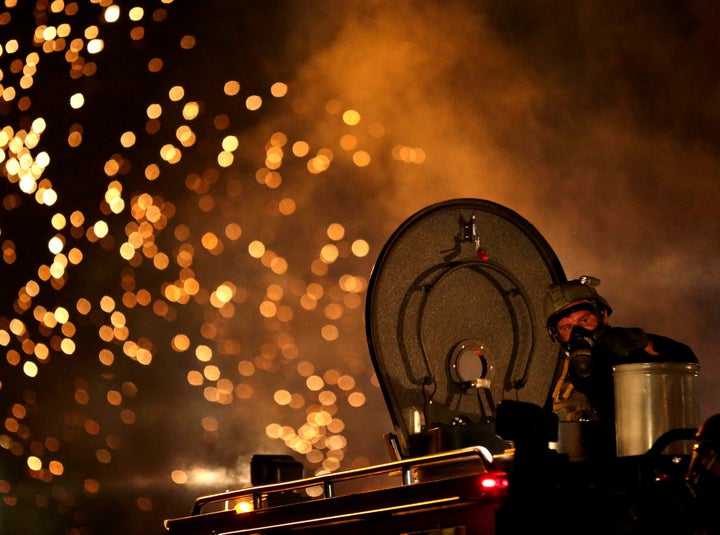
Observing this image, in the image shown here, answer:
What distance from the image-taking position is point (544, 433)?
12.9ft

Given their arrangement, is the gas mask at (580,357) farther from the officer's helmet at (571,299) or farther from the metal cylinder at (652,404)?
the metal cylinder at (652,404)

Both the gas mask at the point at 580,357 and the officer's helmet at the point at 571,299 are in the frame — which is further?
the officer's helmet at the point at 571,299

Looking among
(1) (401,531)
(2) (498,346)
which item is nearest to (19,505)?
(2) (498,346)

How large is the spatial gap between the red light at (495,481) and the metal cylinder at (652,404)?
68 cm

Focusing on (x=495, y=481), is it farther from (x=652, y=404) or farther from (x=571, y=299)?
(x=571, y=299)

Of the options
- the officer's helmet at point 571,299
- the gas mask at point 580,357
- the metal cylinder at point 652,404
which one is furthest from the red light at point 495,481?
the officer's helmet at point 571,299

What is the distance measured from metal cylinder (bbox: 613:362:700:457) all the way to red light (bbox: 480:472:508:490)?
2.23ft

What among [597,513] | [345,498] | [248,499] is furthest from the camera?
[248,499]

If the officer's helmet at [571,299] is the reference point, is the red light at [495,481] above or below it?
below

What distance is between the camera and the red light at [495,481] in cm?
383

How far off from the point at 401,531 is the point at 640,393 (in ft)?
3.38

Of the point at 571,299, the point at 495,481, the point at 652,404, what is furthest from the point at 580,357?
the point at 495,481

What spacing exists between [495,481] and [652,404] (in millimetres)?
809

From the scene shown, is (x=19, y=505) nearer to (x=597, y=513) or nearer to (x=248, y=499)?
(x=248, y=499)
